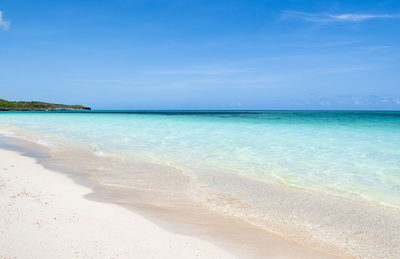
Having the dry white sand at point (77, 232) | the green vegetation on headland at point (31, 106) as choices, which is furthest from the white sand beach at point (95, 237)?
the green vegetation on headland at point (31, 106)

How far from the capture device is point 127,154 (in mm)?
10227

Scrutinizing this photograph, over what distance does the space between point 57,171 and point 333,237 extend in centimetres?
637

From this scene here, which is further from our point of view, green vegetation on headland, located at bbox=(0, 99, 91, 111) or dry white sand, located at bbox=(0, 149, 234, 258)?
green vegetation on headland, located at bbox=(0, 99, 91, 111)

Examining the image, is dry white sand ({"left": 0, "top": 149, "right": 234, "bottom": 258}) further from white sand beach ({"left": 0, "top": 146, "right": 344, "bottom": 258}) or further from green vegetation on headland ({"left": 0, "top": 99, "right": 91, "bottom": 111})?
green vegetation on headland ({"left": 0, "top": 99, "right": 91, "bottom": 111})

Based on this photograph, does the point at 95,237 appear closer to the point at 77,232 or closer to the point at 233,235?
the point at 77,232

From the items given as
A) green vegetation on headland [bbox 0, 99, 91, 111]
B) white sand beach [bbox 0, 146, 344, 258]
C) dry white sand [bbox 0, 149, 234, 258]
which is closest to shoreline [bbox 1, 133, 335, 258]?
white sand beach [bbox 0, 146, 344, 258]

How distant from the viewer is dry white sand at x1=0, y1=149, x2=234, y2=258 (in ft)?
9.60

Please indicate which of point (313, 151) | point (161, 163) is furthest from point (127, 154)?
point (313, 151)

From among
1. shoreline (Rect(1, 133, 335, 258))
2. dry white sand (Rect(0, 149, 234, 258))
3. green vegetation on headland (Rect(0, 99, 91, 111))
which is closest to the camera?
dry white sand (Rect(0, 149, 234, 258))

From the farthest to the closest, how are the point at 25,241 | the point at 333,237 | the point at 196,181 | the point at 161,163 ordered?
the point at 161,163, the point at 196,181, the point at 333,237, the point at 25,241

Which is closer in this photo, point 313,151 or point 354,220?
point 354,220

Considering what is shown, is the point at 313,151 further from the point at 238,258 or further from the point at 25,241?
the point at 25,241

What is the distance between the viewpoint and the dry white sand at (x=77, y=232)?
115 inches

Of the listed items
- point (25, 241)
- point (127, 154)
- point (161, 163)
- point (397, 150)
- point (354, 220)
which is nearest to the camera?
point (25, 241)
